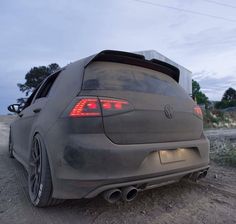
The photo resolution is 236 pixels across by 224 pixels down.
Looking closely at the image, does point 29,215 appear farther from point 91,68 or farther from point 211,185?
point 211,185

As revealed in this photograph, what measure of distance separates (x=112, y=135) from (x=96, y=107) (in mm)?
292

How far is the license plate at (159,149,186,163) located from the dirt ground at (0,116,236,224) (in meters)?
0.54

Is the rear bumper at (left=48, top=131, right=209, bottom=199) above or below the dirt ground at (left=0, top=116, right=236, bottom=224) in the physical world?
above

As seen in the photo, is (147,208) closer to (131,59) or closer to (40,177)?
(40,177)

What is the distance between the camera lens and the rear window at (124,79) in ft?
8.47

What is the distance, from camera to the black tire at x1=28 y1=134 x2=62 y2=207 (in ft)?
8.56

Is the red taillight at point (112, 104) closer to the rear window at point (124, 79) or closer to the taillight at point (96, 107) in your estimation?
the taillight at point (96, 107)

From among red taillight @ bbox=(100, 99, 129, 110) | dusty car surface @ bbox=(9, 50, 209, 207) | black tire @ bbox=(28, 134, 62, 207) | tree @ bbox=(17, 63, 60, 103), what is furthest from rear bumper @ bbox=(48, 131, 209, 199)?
tree @ bbox=(17, 63, 60, 103)

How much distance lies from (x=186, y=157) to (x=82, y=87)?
1.30 m

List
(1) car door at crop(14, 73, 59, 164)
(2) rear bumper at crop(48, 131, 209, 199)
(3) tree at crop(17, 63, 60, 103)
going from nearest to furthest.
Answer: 1. (2) rear bumper at crop(48, 131, 209, 199)
2. (1) car door at crop(14, 73, 59, 164)
3. (3) tree at crop(17, 63, 60, 103)

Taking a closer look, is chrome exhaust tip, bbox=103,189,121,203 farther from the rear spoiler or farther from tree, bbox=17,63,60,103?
tree, bbox=17,63,60,103

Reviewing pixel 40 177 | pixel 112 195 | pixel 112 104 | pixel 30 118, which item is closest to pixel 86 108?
pixel 112 104

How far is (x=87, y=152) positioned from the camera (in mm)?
2303

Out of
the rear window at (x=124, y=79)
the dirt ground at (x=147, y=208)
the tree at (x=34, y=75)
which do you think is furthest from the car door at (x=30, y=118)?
the tree at (x=34, y=75)
